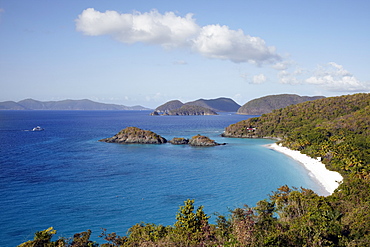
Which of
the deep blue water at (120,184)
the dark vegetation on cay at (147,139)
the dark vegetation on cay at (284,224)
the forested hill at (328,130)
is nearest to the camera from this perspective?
the dark vegetation on cay at (284,224)

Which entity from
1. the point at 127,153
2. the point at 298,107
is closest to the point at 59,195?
the point at 127,153

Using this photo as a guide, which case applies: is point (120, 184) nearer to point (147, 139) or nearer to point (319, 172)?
point (319, 172)

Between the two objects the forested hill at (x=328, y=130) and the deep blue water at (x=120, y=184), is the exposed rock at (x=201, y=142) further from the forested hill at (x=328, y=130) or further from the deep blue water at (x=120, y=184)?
the forested hill at (x=328, y=130)

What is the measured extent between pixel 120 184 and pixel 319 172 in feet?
117

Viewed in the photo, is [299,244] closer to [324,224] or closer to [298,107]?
[324,224]

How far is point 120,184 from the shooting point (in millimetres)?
46188

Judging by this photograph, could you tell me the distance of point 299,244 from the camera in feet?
61.4

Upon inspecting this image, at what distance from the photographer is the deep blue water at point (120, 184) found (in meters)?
32.7

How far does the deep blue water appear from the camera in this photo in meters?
32.7

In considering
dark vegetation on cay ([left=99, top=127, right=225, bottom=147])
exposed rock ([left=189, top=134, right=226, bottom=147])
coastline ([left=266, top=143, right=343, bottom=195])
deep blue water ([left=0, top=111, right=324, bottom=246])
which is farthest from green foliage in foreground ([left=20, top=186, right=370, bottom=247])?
dark vegetation on cay ([left=99, top=127, right=225, bottom=147])

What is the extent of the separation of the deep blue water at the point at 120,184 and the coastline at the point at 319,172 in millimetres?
1568

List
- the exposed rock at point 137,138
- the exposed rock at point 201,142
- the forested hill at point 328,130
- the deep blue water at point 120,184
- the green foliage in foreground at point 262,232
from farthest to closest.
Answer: the exposed rock at point 137,138, the exposed rock at point 201,142, the forested hill at point 328,130, the deep blue water at point 120,184, the green foliage in foreground at point 262,232

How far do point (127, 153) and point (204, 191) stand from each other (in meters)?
37.9

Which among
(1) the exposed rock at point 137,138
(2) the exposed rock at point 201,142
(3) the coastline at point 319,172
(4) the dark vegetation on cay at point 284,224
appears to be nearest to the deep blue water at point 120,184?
(3) the coastline at point 319,172
